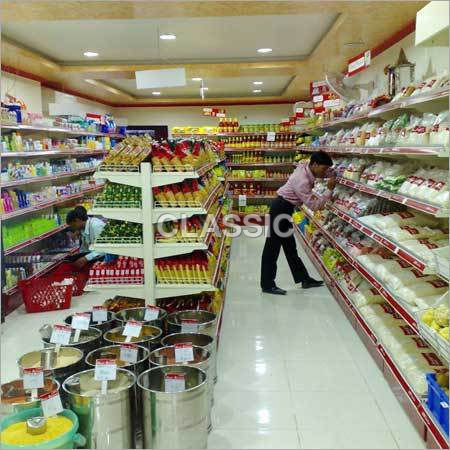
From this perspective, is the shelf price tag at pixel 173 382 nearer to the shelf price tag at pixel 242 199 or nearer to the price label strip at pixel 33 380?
the price label strip at pixel 33 380

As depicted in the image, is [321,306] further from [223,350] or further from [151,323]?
[151,323]

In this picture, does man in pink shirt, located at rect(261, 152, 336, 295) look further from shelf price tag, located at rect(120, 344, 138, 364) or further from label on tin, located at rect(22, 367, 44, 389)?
label on tin, located at rect(22, 367, 44, 389)

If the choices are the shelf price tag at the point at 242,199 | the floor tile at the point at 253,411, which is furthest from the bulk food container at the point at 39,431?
the shelf price tag at the point at 242,199

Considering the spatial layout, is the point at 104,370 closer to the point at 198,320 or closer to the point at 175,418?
the point at 175,418

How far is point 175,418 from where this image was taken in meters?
2.52

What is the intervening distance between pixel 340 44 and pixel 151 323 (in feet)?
14.7

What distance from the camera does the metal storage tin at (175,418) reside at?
2.51 meters

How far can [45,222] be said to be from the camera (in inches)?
271

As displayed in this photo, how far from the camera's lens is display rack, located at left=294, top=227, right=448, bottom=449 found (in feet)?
8.86

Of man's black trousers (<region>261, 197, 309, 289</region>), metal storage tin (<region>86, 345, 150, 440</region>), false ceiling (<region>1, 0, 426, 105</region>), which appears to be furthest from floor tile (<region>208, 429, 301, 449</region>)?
false ceiling (<region>1, 0, 426, 105</region>)

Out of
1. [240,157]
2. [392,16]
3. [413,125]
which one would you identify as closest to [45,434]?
[413,125]

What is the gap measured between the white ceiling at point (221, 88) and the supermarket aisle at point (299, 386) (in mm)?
6108

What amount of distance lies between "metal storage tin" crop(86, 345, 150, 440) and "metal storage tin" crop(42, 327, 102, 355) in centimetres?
18

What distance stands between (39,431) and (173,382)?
730mm
